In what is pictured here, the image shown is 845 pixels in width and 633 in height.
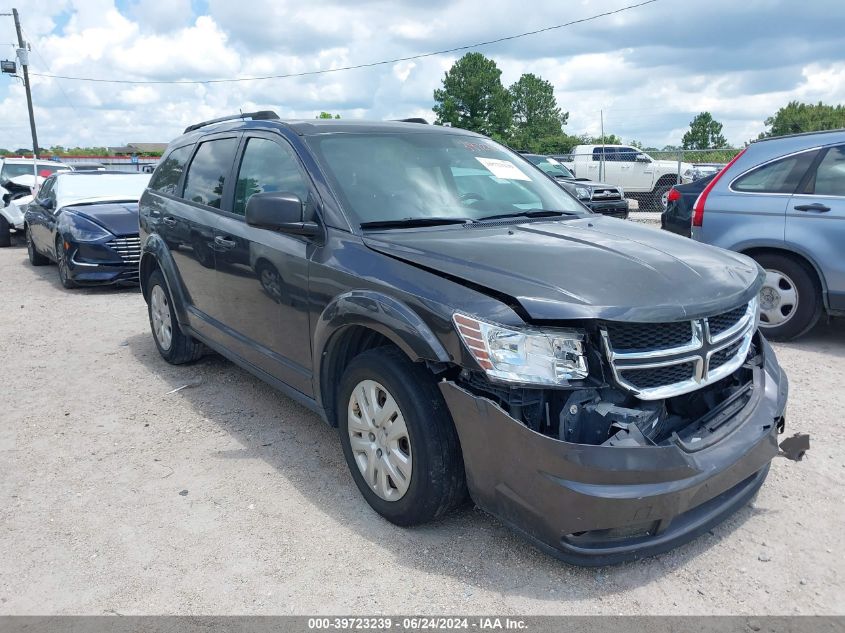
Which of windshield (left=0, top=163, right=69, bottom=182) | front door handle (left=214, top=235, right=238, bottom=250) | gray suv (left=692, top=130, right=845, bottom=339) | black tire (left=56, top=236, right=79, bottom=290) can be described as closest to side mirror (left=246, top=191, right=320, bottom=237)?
front door handle (left=214, top=235, right=238, bottom=250)

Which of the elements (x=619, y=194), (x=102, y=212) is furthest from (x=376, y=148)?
(x=619, y=194)

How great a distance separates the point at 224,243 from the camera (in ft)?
14.7

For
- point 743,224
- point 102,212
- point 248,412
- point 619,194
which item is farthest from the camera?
point 619,194

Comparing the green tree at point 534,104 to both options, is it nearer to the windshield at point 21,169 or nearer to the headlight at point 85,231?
the windshield at point 21,169

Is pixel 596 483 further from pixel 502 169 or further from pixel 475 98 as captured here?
pixel 475 98

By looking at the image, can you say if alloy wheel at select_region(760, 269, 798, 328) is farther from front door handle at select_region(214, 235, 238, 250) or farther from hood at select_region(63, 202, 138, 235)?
hood at select_region(63, 202, 138, 235)

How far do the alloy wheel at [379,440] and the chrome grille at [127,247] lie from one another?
275 inches

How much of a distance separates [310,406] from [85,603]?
140 cm

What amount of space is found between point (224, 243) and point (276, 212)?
116cm

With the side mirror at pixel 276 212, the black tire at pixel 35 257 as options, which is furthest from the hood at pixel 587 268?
the black tire at pixel 35 257

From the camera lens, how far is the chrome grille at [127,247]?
367 inches

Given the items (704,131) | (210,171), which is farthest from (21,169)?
(704,131)

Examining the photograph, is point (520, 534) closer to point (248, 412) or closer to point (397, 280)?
point (397, 280)

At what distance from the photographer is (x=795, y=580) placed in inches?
112
